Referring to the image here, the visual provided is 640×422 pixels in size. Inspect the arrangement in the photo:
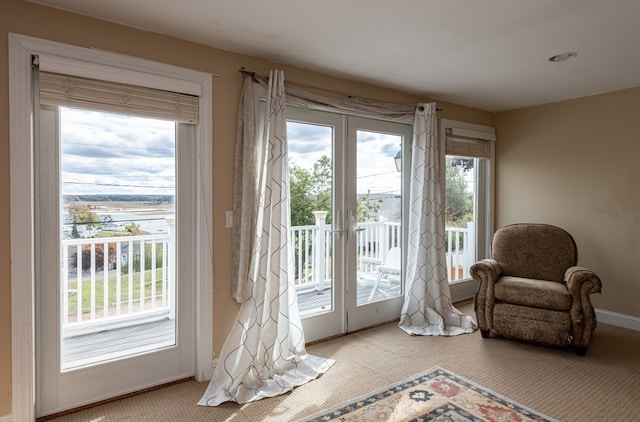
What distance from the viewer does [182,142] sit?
101 inches

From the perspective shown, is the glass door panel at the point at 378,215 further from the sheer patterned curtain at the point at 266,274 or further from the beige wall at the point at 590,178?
the beige wall at the point at 590,178

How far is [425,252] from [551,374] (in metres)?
1.41

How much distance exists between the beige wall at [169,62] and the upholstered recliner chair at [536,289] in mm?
2129

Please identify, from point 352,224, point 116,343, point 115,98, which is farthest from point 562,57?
point 116,343

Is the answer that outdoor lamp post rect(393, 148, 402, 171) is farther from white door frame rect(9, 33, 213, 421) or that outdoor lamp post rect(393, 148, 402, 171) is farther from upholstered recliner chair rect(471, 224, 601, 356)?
white door frame rect(9, 33, 213, 421)

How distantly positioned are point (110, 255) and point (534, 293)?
321 centimetres

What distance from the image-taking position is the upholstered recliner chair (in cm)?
295

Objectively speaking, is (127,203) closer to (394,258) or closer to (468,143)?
(394,258)

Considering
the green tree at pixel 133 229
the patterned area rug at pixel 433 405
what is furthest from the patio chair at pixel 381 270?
the green tree at pixel 133 229

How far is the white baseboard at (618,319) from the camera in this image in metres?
3.62

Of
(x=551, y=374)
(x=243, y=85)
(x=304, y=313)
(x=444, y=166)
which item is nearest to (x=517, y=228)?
(x=444, y=166)

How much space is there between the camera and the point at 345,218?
340 cm

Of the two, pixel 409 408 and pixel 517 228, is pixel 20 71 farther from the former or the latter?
pixel 517 228

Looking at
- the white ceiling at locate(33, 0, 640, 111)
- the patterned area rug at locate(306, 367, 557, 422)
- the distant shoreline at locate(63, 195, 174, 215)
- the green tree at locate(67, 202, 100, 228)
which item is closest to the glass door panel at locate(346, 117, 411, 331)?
the white ceiling at locate(33, 0, 640, 111)
